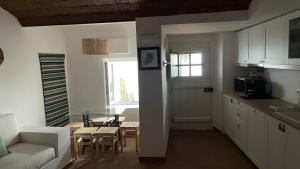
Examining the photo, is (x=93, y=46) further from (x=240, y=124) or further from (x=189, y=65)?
(x=240, y=124)

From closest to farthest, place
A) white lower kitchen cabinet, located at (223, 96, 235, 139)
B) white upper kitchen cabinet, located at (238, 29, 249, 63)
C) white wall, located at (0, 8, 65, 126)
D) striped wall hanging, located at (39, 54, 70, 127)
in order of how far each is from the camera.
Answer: white wall, located at (0, 8, 65, 126) < white upper kitchen cabinet, located at (238, 29, 249, 63) < white lower kitchen cabinet, located at (223, 96, 235, 139) < striped wall hanging, located at (39, 54, 70, 127)

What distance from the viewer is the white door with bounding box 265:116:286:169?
2.63 meters

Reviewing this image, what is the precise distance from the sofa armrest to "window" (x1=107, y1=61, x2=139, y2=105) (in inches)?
83.2

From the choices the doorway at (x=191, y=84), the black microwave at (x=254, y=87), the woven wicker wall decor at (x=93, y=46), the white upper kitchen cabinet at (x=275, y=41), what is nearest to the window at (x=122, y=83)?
the woven wicker wall decor at (x=93, y=46)

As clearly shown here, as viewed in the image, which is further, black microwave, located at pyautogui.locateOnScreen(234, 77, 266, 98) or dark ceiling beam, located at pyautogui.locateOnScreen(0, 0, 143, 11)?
black microwave, located at pyautogui.locateOnScreen(234, 77, 266, 98)

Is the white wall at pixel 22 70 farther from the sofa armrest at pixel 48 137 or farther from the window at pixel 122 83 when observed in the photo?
the window at pixel 122 83

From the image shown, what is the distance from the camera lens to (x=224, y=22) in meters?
3.51

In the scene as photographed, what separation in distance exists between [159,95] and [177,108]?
1806mm

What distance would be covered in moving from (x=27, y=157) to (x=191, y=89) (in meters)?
3.52

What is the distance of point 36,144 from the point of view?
344 cm

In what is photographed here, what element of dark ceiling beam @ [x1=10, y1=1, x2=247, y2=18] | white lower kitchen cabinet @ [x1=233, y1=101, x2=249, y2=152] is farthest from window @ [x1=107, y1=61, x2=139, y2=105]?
white lower kitchen cabinet @ [x1=233, y1=101, x2=249, y2=152]

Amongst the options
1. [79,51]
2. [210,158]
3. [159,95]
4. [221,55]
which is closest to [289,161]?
[210,158]

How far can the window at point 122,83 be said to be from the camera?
5.59m

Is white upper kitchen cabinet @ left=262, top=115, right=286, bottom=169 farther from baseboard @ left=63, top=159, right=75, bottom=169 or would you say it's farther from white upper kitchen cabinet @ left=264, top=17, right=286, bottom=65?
baseboard @ left=63, top=159, right=75, bottom=169
